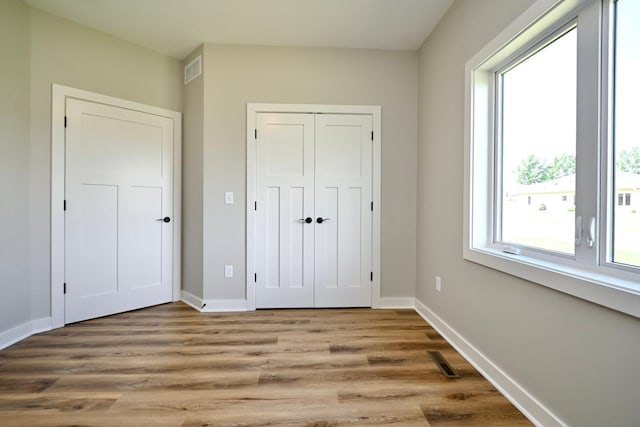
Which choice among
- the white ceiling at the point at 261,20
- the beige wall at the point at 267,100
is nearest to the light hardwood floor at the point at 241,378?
the beige wall at the point at 267,100

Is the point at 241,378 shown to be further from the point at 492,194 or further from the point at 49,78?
the point at 49,78

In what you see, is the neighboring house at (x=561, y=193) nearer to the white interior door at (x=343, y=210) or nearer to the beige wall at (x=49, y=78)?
the white interior door at (x=343, y=210)

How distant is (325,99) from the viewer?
109 inches

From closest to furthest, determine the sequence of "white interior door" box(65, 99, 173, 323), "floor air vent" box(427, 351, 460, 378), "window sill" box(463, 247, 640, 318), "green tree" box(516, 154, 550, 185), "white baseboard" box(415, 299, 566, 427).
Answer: "window sill" box(463, 247, 640, 318) < "white baseboard" box(415, 299, 566, 427) < "green tree" box(516, 154, 550, 185) < "floor air vent" box(427, 351, 460, 378) < "white interior door" box(65, 99, 173, 323)

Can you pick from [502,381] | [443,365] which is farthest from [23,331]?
[502,381]

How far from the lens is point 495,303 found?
5.48ft

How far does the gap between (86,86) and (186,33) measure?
101 cm

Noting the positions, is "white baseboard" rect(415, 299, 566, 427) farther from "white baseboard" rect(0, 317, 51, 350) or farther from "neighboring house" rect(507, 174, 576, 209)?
"white baseboard" rect(0, 317, 51, 350)

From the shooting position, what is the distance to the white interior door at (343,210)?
9.14 feet

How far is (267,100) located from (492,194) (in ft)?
7.06

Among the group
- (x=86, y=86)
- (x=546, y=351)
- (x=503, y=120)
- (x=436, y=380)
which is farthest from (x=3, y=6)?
(x=546, y=351)

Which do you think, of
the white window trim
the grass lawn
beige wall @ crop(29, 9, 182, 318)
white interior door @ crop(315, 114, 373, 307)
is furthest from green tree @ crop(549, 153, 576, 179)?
beige wall @ crop(29, 9, 182, 318)

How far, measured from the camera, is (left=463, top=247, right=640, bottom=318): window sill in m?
0.97

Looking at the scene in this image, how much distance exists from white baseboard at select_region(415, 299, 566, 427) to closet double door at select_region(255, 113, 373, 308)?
2.90 ft
